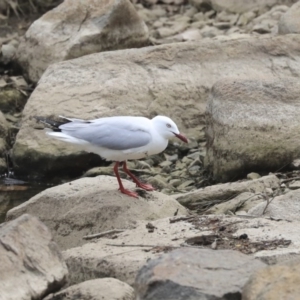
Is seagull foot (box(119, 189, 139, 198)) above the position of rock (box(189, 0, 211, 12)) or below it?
above

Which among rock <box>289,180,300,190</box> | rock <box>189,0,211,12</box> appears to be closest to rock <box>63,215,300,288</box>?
rock <box>289,180,300,190</box>

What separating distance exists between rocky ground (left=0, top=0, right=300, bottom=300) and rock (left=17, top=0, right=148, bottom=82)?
2 cm

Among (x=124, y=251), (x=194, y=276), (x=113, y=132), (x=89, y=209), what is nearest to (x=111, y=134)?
(x=113, y=132)

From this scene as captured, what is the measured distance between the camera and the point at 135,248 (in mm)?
5887

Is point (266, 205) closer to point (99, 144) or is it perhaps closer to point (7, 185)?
point (99, 144)

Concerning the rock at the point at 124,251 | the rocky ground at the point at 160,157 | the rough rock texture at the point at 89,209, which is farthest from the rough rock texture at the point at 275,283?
the rough rock texture at the point at 89,209

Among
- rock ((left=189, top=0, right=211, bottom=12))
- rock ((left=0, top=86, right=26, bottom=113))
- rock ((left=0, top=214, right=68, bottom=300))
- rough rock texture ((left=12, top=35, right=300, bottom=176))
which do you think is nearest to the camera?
rock ((left=0, top=214, right=68, bottom=300))

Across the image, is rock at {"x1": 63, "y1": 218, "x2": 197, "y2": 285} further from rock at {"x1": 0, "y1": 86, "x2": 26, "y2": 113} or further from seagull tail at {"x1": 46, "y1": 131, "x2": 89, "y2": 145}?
rock at {"x1": 0, "y1": 86, "x2": 26, "y2": 113}

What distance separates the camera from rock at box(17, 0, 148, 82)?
11.7 meters

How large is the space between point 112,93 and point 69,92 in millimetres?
428

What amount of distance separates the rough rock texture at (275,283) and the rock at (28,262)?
1066 mm

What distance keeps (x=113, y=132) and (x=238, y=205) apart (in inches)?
40.6

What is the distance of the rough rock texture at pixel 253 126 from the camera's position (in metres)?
8.34

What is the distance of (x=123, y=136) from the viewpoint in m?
7.11
